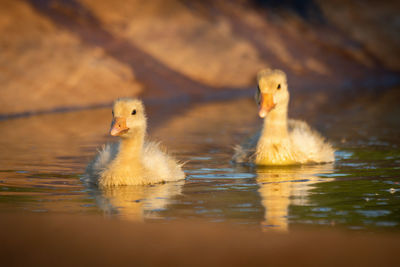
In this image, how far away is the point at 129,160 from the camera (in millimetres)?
10211

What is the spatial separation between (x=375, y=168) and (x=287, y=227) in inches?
158

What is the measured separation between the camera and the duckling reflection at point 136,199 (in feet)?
→ 27.9

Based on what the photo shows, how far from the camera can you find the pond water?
27.6ft

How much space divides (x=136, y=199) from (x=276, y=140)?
3.25m

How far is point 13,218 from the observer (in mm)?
8352

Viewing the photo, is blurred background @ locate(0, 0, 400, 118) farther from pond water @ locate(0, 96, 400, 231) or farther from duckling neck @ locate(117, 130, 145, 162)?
duckling neck @ locate(117, 130, 145, 162)

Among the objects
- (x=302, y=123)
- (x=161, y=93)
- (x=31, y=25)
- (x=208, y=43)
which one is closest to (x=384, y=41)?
(x=208, y=43)

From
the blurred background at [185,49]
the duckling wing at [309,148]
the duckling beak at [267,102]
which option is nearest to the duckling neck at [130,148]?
the duckling beak at [267,102]

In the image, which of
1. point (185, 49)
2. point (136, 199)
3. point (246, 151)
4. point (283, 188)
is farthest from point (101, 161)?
point (185, 49)

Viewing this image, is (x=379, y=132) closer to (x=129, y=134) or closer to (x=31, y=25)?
(x=129, y=134)

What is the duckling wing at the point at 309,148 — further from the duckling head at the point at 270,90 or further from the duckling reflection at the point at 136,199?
the duckling reflection at the point at 136,199

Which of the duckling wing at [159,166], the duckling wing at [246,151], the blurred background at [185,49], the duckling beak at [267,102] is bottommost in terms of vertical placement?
the duckling wing at [159,166]

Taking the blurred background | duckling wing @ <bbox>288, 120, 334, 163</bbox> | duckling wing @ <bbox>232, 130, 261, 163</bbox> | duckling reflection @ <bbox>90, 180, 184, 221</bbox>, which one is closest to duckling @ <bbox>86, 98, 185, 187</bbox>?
duckling reflection @ <bbox>90, 180, 184, 221</bbox>

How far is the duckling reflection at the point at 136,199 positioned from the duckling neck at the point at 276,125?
6.33 feet
